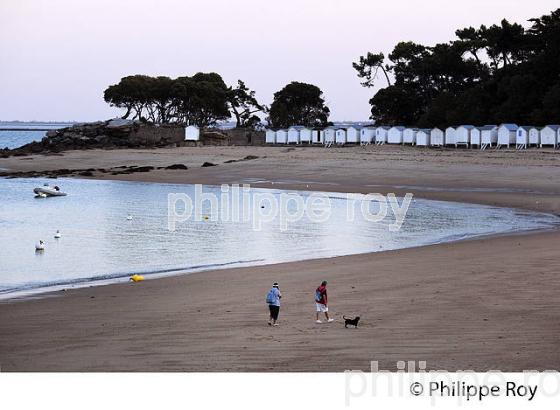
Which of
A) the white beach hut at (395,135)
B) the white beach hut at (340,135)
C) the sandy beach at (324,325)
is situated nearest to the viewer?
the sandy beach at (324,325)

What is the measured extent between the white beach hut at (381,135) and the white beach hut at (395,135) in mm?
437

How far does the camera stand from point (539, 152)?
143ft

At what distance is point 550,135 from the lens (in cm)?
5122

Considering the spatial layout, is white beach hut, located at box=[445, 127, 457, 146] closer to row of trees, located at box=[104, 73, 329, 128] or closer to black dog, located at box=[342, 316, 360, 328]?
row of trees, located at box=[104, 73, 329, 128]

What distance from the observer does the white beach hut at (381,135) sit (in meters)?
61.2

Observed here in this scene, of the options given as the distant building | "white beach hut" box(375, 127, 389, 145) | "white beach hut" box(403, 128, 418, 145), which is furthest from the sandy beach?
the distant building

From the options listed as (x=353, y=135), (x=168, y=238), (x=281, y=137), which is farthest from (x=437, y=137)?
(x=168, y=238)

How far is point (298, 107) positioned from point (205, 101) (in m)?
8.84

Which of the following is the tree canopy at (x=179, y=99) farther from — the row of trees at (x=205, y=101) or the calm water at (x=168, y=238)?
the calm water at (x=168, y=238)

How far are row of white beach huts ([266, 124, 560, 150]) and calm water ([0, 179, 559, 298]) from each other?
81.7 feet

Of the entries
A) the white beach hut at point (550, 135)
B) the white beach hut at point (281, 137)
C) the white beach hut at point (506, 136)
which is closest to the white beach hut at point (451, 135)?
the white beach hut at point (506, 136)

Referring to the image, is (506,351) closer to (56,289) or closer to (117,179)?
(56,289)

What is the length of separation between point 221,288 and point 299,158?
3511 centimetres

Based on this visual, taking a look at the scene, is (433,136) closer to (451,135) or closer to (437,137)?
(437,137)
